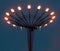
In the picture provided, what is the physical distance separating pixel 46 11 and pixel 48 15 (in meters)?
0.18

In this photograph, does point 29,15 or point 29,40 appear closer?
point 29,15

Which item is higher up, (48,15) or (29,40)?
(48,15)

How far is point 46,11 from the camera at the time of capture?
288 inches

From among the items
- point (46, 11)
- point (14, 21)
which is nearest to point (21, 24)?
point (14, 21)

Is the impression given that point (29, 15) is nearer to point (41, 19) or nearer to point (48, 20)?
point (41, 19)

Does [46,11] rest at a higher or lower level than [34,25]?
higher

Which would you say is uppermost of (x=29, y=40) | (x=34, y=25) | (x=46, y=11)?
(x=46, y=11)

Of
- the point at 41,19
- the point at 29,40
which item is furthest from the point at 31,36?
the point at 41,19

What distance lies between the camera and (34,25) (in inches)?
283

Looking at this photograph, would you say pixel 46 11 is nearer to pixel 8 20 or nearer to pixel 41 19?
pixel 41 19

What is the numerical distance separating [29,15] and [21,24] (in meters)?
0.52

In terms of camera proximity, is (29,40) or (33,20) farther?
(29,40)

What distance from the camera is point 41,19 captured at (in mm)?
7152

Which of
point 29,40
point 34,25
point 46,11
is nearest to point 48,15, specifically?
point 46,11
